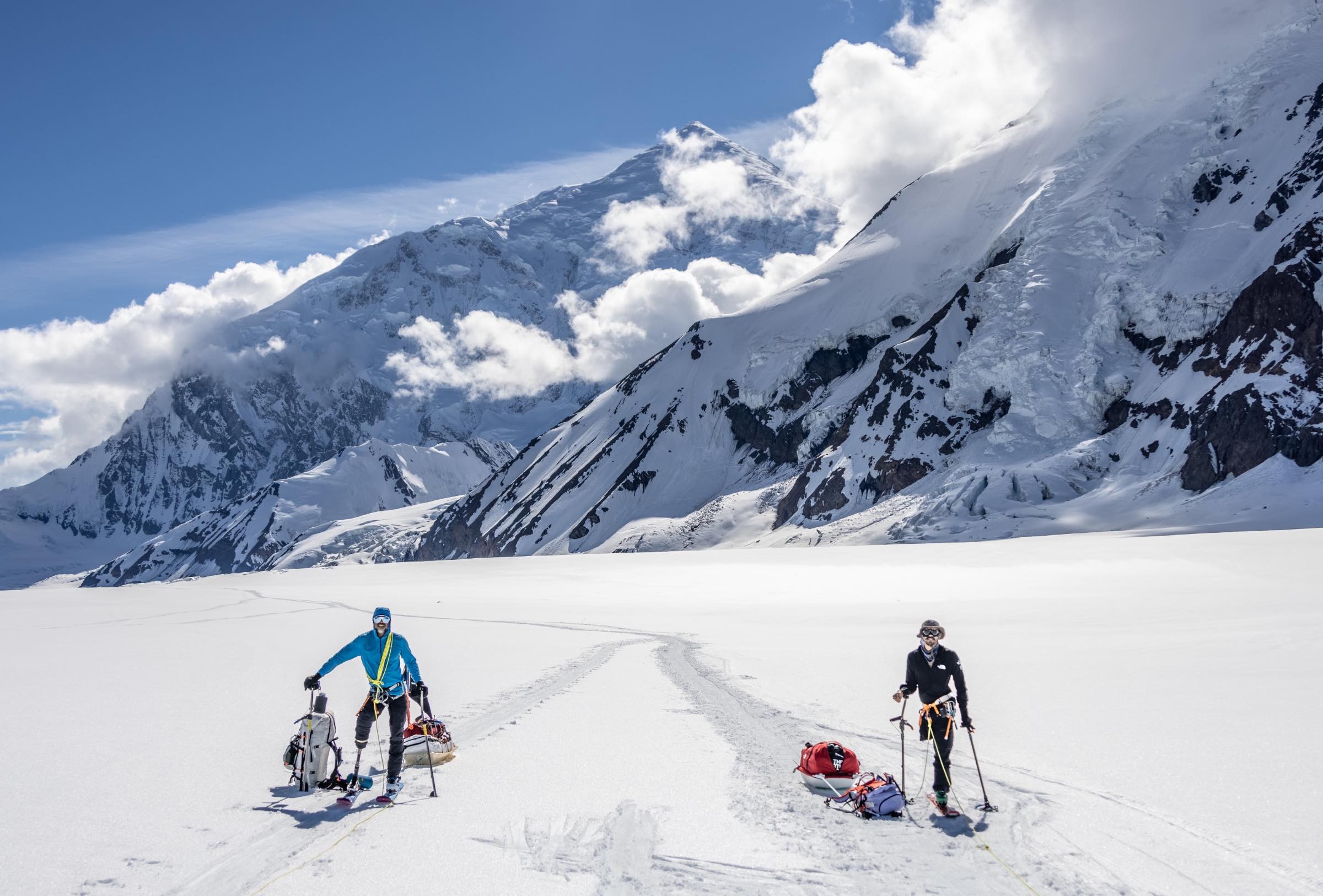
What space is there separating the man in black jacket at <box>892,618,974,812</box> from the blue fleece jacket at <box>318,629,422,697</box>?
610cm

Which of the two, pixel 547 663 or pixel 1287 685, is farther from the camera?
pixel 547 663

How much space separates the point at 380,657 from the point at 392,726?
87cm

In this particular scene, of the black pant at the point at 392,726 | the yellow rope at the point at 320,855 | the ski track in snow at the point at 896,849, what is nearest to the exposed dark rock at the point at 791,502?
the ski track in snow at the point at 896,849

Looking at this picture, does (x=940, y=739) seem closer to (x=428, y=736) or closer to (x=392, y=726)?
(x=428, y=736)

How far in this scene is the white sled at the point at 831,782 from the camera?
10023 millimetres

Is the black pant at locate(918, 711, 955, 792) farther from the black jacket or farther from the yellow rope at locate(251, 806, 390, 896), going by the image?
the yellow rope at locate(251, 806, 390, 896)

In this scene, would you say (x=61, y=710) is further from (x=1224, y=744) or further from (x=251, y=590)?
(x=251, y=590)

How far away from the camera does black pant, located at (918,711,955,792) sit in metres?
9.62

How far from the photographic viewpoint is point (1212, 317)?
265 feet

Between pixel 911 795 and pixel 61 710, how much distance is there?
13762 mm

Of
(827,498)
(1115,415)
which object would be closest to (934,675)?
(1115,415)

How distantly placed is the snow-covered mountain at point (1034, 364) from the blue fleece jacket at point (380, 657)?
211 ft

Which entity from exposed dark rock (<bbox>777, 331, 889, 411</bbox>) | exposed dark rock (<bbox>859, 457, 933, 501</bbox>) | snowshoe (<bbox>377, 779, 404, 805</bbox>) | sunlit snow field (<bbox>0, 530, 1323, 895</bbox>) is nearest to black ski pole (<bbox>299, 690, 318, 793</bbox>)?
sunlit snow field (<bbox>0, 530, 1323, 895</bbox>)

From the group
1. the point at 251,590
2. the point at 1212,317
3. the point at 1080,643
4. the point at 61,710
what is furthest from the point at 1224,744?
the point at 1212,317
